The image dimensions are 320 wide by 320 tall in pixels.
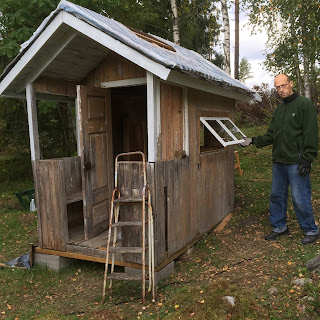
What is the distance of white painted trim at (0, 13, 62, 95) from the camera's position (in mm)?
4391

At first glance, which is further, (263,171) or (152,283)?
(263,171)

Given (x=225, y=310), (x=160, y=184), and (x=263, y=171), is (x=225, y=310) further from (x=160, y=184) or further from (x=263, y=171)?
(x=263, y=171)

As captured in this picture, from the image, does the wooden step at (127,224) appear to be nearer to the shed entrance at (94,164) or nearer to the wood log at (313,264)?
the shed entrance at (94,164)

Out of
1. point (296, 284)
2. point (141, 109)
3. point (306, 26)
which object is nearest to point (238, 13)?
point (306, 26)

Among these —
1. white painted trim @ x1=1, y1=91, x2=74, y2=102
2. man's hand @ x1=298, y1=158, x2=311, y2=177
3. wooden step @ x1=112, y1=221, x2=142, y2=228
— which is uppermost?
white painted trim @ x1=1, y1=91, x2=74, y2=102

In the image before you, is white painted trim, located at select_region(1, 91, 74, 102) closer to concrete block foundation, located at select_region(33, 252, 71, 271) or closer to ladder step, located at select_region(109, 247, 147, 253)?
concrete block foundation, located at select_region(33, 252, 71, 271)

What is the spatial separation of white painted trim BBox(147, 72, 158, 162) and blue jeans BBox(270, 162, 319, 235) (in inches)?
88.4

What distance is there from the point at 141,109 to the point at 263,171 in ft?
21.3

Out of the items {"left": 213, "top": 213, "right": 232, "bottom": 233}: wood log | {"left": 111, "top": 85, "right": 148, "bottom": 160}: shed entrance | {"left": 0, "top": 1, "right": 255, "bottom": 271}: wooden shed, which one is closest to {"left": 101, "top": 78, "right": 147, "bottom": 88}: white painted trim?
{"left": 0, "top": 1, "right": 255, "bottom": 271}: wooden shed

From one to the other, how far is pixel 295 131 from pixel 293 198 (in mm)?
1052

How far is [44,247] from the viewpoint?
534 cm

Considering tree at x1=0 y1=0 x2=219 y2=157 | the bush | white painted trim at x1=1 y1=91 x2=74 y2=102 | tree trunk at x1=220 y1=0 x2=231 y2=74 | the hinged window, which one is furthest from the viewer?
the bush

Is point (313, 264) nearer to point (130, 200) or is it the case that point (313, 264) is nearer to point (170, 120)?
point (130, 200)

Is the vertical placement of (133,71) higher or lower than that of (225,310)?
higher
